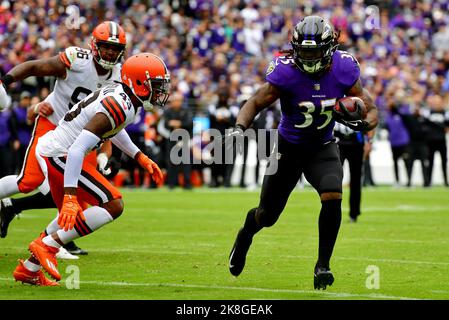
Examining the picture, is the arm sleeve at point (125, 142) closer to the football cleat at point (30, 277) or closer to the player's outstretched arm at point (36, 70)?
the football cleat at point (30, 277)

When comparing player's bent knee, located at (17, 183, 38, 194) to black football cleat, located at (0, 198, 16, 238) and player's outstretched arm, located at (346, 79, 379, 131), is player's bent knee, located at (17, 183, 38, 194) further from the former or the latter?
player's outstretched arm, located at (346, 79, 379, 131)

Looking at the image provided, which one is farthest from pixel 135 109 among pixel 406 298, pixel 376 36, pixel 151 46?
pixel 376 36

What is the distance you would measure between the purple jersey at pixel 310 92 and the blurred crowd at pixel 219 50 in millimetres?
9926

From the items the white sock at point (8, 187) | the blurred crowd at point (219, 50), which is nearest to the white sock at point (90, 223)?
the white sock at point (8, 187)

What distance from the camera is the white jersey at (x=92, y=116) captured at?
6707mm

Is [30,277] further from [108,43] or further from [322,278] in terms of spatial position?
[108,43]

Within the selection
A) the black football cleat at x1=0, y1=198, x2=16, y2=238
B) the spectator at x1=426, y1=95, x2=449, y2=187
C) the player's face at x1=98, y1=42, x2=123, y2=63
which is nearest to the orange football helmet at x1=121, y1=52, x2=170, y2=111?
the player's face at x1=98, y1=42, x2=123, y2=63

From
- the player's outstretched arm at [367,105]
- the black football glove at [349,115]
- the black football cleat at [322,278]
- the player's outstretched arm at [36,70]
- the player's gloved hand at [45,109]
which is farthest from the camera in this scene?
the player's gloved hand at [45,109]

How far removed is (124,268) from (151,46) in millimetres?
15036

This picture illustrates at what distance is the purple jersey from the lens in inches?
275

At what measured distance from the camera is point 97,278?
7.36 m

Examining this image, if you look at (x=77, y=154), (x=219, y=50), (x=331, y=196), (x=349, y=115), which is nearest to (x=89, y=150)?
(x=77, y=154)

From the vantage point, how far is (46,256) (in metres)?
6.66
